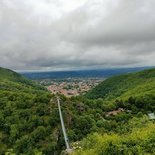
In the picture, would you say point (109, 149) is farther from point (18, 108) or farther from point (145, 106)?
point (145, 106)

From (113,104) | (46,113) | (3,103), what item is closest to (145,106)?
(113,104)

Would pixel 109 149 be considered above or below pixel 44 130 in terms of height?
above

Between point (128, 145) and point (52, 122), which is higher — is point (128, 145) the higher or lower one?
the higher one

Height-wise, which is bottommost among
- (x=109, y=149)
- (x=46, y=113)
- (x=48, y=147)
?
(x=48, y=147)

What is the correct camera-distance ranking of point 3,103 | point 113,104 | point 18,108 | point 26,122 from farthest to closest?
point 113,104
point 3,103
point 18,108
point 26,122

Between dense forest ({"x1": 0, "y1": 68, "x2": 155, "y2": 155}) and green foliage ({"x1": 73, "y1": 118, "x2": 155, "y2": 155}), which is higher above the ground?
green foliage ({"x1": 73, "y1": 118, "x2": 155, "y2": 155})

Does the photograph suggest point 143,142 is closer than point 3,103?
Yes

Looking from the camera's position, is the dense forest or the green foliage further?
the dense forest

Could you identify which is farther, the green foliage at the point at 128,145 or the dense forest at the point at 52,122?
the dense forest at the point at 52,122

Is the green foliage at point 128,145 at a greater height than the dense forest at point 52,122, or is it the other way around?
the green foliage at point 128,145

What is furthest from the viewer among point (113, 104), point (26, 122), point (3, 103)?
point (113, 104)

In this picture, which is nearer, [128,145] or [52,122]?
[128,145]
